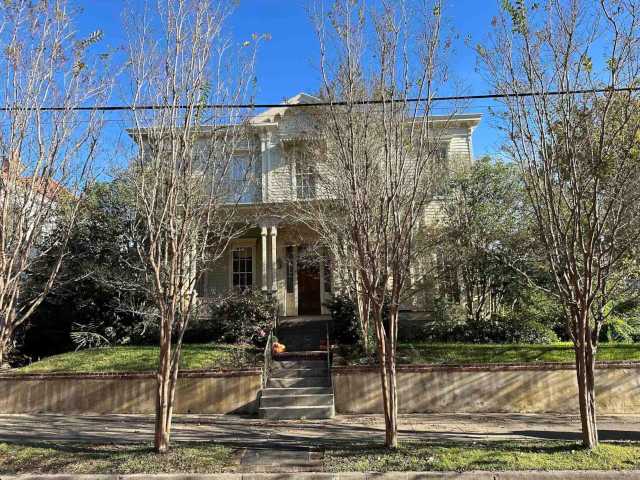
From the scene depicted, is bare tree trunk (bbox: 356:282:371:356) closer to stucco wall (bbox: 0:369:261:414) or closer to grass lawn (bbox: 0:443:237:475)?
stucco wall (bbox: 0:369:261:414)

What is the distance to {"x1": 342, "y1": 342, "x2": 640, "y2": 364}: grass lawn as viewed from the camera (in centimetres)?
1148

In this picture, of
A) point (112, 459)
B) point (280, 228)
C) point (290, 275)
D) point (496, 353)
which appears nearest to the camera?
point (112, 459)

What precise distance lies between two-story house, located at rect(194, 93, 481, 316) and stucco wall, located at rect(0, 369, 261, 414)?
574 cm

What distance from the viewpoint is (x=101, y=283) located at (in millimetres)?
13602

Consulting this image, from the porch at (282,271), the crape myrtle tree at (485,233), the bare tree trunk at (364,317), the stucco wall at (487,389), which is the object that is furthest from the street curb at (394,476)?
the porch at (282,271)

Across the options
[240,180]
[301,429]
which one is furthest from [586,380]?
[240,180]

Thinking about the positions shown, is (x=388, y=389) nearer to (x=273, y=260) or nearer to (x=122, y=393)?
(x=122, y=393)

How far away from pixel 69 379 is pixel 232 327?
440cm

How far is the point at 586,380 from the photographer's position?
6742mm

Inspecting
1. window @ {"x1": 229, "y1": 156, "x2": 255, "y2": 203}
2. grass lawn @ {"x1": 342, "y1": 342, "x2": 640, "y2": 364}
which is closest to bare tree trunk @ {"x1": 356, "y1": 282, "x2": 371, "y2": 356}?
grass lawn @ {"x1": 342, "y1": 342, "x2": 640, "y2": 364}

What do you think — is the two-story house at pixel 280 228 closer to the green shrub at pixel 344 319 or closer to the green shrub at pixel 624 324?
the green shrub at pixel 344 319

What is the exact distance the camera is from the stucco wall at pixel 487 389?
34.2 feet

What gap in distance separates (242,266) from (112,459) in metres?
12.8

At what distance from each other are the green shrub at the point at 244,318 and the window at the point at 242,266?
427 cm
